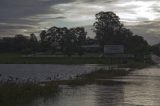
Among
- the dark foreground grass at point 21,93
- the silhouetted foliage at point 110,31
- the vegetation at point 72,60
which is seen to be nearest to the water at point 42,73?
the dark foreground grass at point 21,93

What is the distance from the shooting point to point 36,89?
28.7 m

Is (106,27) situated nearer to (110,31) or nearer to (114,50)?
(110,31)

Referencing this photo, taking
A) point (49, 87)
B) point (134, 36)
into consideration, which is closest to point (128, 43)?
point (134, 36)

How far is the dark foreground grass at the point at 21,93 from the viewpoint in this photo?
23344 mm

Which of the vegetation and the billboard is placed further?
the billboard

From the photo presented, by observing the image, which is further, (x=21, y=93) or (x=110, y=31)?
(x=110, y=31)

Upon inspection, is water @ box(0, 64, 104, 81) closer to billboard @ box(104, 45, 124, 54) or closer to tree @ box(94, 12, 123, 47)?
billboard @ box(104, 45, 124, 54)

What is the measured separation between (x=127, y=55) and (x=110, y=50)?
7.33 meters

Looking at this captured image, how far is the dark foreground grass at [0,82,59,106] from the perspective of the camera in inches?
919

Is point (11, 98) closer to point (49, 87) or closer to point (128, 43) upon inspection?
point (49, 87)

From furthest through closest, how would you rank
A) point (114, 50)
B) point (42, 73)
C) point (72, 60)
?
point (114, 50)
point (72, 60)
point (42, 73)

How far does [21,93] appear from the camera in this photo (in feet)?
85.6

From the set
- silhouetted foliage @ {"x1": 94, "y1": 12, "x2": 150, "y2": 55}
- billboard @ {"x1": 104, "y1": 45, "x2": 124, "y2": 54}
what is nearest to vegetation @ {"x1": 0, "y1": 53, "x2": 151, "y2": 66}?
billboard @ {"x1": 104, "y1": 45, "x2": 124, "y2": 54}

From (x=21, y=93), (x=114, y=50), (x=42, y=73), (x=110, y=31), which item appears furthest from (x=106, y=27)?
(x=21, y=93)
